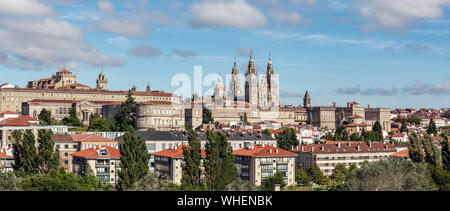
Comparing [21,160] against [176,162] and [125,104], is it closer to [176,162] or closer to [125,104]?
[176,162]

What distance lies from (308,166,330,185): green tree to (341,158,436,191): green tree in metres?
16.0

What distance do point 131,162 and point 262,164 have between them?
16603mm

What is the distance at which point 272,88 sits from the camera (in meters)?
145

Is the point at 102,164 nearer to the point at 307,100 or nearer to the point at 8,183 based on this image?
the point at 8,183

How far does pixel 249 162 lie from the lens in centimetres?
5912

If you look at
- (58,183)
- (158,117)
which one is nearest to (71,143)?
(58,183)

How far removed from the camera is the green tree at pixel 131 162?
44.7m

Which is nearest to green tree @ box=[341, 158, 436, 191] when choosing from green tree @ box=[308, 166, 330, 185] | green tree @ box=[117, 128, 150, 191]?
green tree @ box=[117, 128, 150, 191]

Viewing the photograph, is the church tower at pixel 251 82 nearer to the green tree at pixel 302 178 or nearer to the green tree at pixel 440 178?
the green tree at pixel 302 178

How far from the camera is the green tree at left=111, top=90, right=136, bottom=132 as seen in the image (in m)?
91.3

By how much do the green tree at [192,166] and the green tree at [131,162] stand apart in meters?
3.12

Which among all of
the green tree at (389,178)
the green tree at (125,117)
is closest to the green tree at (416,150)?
the green tree at (389,178)

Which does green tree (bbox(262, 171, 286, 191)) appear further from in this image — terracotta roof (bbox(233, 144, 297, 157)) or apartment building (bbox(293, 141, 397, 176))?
apartment building (bbox(293, 141, 397, 176))
